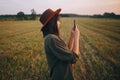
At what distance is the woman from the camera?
2.04m

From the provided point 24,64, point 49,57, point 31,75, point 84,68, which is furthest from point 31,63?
point 49,57

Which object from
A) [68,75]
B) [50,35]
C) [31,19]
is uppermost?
[50,35]

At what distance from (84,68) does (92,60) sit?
1.12m

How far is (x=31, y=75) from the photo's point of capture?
585 cm

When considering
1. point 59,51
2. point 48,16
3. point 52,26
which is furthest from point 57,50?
point 48,16

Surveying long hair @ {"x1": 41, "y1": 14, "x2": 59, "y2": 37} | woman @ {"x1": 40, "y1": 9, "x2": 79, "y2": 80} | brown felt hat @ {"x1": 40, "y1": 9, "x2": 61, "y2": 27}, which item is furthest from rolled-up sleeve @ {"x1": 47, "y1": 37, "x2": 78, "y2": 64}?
brown felt hat @ {"x1": 40, "y1": 9, "x2": 61, "y2": 27}

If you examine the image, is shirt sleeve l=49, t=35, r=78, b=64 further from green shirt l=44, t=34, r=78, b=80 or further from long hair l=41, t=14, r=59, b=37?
long hair l=41, t=14, r=59, b=37

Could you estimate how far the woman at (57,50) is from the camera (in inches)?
80.2

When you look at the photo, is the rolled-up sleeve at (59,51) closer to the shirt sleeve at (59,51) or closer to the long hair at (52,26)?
the shirt sleeve at (59,51)

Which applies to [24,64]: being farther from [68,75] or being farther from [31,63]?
[68,75]

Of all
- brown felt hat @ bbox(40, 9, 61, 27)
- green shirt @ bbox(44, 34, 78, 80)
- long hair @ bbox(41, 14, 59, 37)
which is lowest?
green shirt @ bbox(44, 34, 78, 80)

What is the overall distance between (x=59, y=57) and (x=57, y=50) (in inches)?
3.2

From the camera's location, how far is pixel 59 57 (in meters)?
2.04

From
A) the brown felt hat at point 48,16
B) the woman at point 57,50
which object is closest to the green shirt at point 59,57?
the woman at point 57,50
